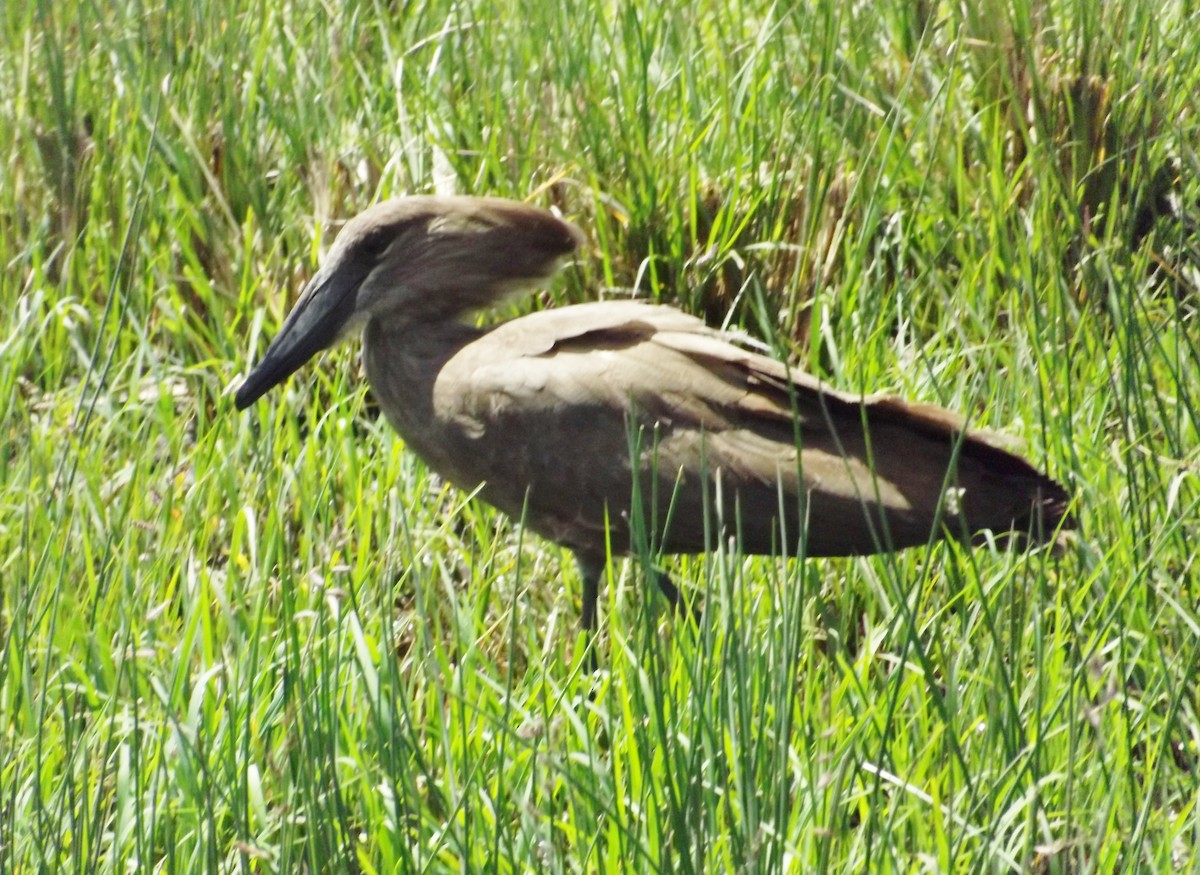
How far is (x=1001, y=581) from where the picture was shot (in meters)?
2.76

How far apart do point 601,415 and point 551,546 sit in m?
0.50

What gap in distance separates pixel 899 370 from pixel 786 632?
5.33 ft

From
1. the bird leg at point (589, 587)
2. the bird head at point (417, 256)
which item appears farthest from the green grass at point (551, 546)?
the bird head at point (417, 256)

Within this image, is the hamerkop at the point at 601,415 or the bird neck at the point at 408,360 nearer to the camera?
the hamerkop at the point at 601,415

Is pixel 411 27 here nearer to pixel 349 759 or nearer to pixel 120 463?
pixel 120 463

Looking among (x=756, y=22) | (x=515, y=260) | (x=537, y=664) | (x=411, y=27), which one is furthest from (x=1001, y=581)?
(x=411, y=27)

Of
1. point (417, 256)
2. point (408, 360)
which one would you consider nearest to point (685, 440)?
point (408, 360)

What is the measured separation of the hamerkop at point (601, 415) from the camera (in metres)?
2.98

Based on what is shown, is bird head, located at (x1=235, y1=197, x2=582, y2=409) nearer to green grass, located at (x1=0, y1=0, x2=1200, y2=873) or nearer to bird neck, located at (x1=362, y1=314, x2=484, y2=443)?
bird neck, located at (x1=362, y1=314, x2=484, y2=443)

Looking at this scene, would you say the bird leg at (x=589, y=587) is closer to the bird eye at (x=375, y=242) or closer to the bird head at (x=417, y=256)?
the bird head at (x=417, y=256)

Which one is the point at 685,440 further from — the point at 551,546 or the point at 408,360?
the point at 408,360

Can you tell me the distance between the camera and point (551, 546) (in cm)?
360

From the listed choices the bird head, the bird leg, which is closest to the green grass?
the bird leg

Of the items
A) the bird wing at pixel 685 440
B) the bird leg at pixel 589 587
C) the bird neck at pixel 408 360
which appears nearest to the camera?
the bird wing at pixel 685 440
